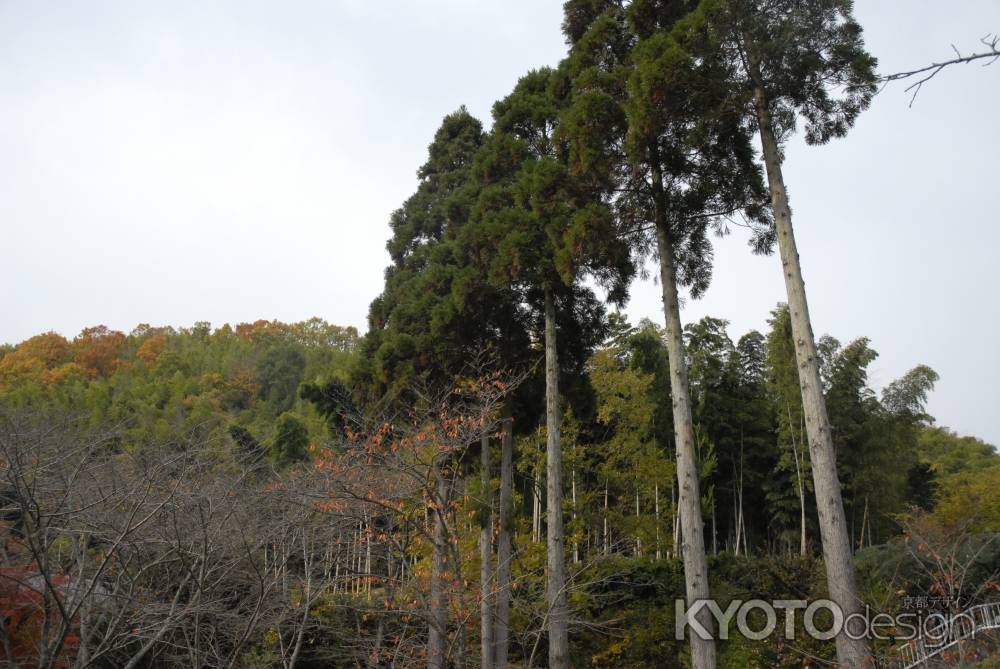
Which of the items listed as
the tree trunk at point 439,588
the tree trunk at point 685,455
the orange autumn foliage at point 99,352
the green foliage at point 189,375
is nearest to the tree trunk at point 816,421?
the tree trunk at point 685,455

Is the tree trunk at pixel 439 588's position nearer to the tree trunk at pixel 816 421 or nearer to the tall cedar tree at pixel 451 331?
the tall cedar tree at pixel 451 331

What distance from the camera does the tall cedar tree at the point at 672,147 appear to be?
7.43 meters

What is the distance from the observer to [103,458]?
9453 millimetres

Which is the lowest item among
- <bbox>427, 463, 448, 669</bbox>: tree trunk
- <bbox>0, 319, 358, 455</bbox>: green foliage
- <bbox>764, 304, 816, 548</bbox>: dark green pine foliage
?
<bbox>427, 463, 448, 669</bbox>: tree trunk

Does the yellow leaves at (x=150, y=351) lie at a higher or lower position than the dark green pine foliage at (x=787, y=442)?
higher

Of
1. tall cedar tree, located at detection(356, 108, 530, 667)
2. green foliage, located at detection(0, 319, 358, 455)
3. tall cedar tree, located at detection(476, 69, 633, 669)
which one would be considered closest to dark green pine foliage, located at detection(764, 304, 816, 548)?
tall cedar tree, located at detection(476, 69, 633, 669)

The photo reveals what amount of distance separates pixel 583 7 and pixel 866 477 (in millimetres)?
14570

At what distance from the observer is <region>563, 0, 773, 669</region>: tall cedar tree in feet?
24.4

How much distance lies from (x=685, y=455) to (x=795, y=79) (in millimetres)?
4337

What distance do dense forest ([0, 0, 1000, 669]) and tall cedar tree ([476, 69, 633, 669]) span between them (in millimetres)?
47

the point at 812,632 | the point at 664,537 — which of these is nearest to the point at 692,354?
the point at 664,537

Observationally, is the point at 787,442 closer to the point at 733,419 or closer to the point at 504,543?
the point at 733,419

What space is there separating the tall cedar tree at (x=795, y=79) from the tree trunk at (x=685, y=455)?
4.37 ft

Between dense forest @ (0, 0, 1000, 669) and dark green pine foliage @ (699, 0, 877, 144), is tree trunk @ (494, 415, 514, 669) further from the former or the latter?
dark green pine foliage @ (699, 0, 877, 144)
